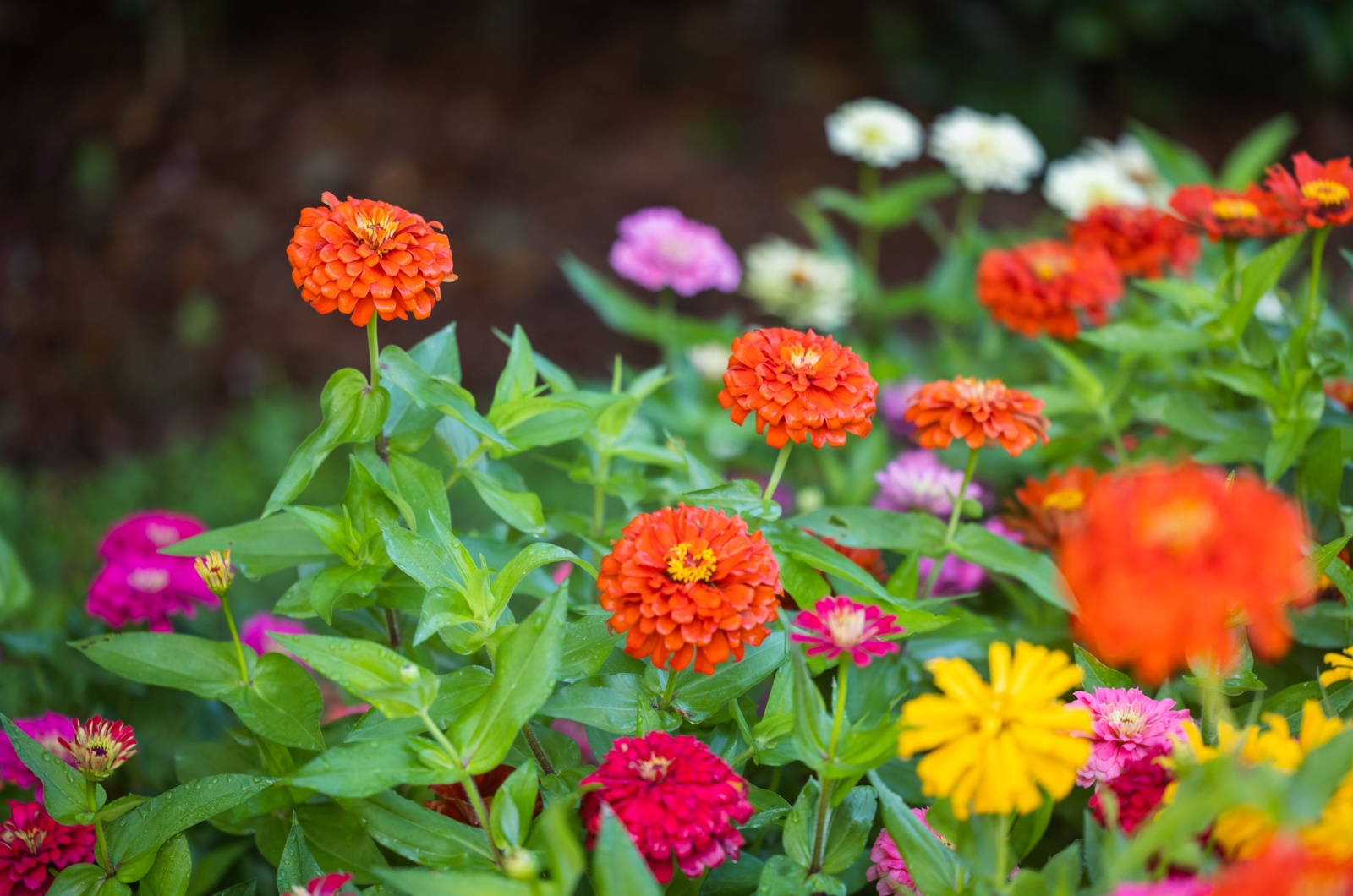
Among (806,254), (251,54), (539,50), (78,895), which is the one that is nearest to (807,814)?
(78,895)

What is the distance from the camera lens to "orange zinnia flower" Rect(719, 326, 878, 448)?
89cm

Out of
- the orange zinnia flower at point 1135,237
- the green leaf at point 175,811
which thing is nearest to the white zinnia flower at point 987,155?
the orange zinnia flower at point 1135,237

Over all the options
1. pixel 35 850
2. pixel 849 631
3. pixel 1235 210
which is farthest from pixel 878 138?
pixel 35 850

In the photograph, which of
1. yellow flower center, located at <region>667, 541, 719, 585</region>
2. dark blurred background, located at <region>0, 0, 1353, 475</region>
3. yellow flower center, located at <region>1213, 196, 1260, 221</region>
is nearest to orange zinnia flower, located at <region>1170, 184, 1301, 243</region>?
yellow flower center, located at <region>1213, 196, 1260, 221</region>

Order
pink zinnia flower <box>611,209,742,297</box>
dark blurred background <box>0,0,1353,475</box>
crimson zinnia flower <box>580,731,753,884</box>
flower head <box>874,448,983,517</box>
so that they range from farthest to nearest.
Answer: dark blurred background <box>0,0,1353,475</box> → pink zinnia flower <box>611,209,742,297</box> → flower head <box>874,448,983,517</box> → crimson zinnia flower <box>580,731,753,884</box>

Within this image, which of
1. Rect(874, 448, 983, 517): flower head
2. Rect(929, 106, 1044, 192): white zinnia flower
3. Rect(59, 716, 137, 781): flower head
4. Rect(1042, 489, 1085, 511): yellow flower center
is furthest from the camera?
Rect(929, 106, 1044, 192): white zinnia flower

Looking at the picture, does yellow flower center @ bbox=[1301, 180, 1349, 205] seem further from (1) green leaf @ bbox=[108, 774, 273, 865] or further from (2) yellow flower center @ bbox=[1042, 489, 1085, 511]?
(1) green leaf @ bbox=[108, 774, 273, 865]

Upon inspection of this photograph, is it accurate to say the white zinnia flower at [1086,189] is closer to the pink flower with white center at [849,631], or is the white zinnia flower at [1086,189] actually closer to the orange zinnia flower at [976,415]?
the orange zinnia flower at [976,415]

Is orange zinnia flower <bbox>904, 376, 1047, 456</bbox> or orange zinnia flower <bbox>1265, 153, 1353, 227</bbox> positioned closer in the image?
orange zinnia flower <bbox>904, 376, 1047, 456</bbox>

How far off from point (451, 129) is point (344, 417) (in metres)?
2.77

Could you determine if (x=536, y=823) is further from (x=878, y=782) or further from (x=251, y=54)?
(x=251, y=54)

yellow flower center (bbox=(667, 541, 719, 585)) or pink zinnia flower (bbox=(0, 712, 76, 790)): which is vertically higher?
yellow flower center (bbox=(667, 541, 719, 585))

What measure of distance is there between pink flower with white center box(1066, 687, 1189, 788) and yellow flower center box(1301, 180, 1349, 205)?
569mm

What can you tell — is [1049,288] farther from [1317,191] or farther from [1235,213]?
[1317,191]
